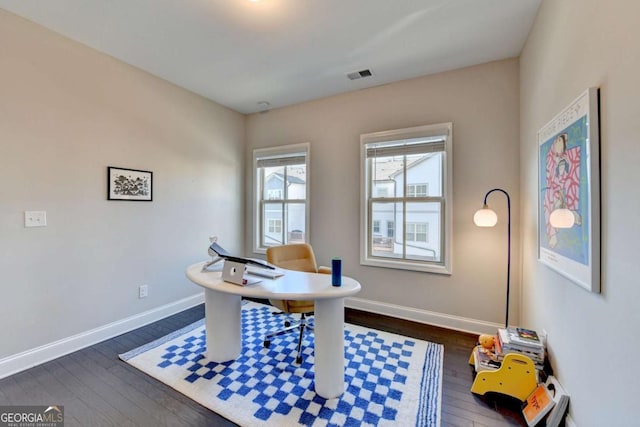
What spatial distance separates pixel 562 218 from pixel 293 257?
6.80ft

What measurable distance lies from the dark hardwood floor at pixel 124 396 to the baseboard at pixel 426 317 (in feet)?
1.20

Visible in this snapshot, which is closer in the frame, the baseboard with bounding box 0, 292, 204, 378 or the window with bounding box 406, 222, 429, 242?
the baseboard with bounding box 0, 292, 204, 378

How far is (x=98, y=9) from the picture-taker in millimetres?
1932

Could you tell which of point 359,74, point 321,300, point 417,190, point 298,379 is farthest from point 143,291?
point 359,74

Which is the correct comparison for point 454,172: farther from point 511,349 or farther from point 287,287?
point 287,287

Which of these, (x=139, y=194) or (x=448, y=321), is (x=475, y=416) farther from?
(x=139, y=194)

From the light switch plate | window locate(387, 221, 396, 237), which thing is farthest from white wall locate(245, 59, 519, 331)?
the light switch plate

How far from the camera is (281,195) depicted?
3.93m

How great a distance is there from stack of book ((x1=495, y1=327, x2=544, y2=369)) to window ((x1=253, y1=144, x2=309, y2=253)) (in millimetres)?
2338

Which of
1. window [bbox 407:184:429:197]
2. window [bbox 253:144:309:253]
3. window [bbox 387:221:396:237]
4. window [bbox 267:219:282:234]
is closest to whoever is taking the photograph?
window [bbox 407:184:429:197]

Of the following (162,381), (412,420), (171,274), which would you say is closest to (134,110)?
(171,274)

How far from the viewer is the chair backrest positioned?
256 cm

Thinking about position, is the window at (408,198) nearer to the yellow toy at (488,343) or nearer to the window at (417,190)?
the window at (417,190)

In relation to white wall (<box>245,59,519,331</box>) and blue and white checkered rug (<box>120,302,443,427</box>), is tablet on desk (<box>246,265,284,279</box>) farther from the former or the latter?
white wall (<box>245,59,519,331</box>)
